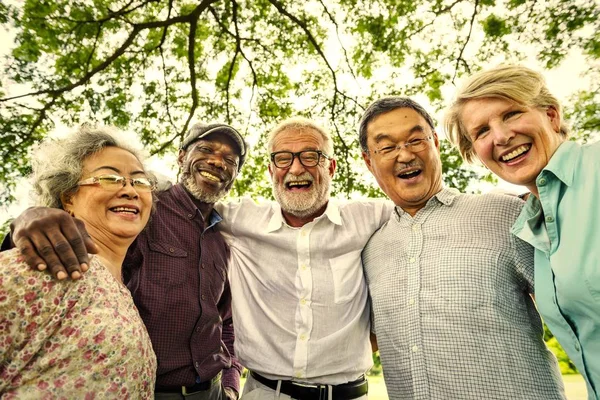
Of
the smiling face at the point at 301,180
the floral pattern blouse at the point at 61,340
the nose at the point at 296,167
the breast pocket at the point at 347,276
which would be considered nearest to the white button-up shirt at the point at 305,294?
the breast pocket at the point at 347,276

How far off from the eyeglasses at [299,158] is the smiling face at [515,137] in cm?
133

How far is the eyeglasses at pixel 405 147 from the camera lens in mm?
2588

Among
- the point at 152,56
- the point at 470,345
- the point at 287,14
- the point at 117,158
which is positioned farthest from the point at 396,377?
the point at 152,56

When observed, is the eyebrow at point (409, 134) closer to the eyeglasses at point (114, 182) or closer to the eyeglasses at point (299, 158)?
the eyeglasses at point (299, 158)

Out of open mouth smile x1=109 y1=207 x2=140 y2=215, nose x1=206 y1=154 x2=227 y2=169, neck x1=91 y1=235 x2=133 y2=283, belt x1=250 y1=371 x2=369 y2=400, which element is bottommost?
belt x1=250 y1=371 x2=369 y2=400

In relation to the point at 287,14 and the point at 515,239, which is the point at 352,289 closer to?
the point at 515,239

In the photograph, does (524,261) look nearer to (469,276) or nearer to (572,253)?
(469,276)

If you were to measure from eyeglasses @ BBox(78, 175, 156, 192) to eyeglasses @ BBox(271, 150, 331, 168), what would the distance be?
47.2 inches

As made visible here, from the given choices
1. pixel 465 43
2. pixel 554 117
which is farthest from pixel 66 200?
pixel 465 43

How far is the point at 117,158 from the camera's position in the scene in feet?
7.34

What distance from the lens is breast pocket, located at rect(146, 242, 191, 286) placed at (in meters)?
2.58

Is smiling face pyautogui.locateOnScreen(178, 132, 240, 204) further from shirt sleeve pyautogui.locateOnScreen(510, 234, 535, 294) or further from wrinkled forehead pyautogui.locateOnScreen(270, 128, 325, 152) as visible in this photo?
shirt sleeve pyautogui.locateOnScreen(510, 234, 535, 294)

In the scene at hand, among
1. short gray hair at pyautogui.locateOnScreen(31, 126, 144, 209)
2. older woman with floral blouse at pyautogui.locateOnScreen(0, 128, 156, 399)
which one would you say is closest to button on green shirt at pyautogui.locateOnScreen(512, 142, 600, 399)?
older woman with floral blouse at pyautogui.locateOnScreen(0, 128, 156, 399)

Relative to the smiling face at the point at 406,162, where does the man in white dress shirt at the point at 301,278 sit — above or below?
below
